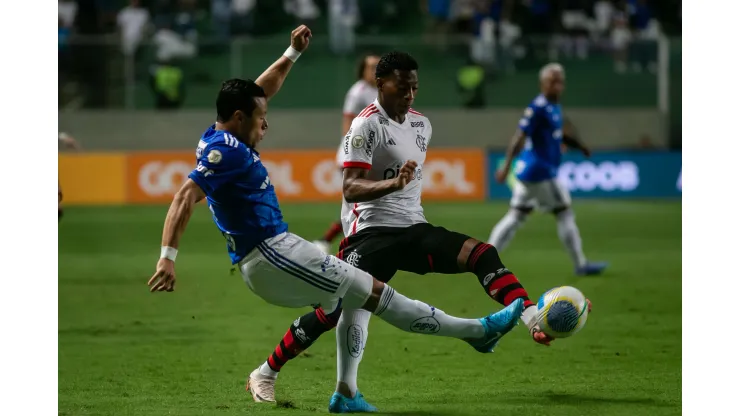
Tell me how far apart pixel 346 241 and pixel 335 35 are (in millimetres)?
18966

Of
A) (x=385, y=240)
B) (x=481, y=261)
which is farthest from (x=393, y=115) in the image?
(x=481, y=261)

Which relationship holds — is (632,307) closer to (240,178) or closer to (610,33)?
(240,178)

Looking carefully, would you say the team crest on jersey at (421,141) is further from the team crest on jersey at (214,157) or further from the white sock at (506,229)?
the white sock at (506,229)

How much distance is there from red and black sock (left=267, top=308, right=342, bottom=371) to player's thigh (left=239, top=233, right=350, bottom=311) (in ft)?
1.94

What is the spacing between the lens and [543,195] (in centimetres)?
1307

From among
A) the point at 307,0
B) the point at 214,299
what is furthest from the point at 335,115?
the point at 214,299

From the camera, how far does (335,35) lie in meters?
25.5

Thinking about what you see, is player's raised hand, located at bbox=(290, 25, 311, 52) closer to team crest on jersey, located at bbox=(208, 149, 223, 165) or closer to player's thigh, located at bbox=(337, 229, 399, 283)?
player's thigh, located at bbox=(337, 229, 399, 283)

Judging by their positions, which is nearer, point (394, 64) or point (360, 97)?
point (394, 64)

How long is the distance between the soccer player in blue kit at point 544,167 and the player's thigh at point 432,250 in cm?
613

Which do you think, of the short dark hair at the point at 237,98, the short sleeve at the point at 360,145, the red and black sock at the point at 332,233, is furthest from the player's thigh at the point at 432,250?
the red and black sock at the point at 332,233

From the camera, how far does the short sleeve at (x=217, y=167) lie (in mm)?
5930

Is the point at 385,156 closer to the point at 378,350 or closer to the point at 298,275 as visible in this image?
the point at 298,275

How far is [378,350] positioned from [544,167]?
4.89m
